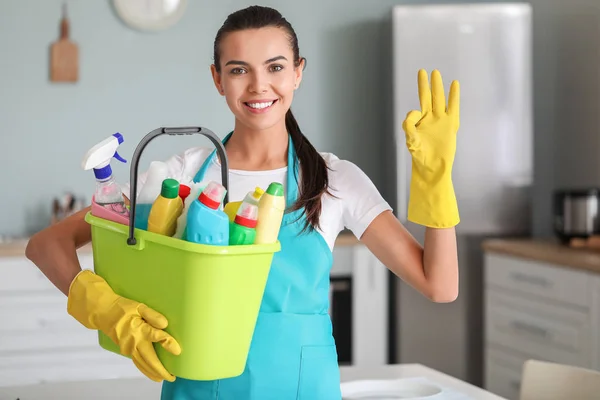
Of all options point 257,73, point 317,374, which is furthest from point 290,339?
point 257,73

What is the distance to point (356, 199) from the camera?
4.76 feet

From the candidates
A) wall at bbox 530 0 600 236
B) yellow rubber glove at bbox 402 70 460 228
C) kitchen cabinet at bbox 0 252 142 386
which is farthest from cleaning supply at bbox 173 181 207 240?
wall at bbox 530 0 600 236

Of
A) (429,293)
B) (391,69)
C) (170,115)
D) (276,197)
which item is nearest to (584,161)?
(391,69)

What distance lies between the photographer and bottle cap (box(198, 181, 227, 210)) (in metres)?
1.05

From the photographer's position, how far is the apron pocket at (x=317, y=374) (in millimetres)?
1368

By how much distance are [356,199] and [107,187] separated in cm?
43

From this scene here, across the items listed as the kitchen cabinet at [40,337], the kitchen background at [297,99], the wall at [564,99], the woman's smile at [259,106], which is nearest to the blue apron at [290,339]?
the woman's smile at [259,106]

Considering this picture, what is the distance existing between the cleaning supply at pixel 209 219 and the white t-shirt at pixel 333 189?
1.17 feet

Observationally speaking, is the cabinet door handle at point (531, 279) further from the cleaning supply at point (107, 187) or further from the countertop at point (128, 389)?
the cleaning supply at point (107, 187)

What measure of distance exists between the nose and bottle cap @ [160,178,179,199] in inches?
11.8

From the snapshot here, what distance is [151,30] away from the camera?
158 inches

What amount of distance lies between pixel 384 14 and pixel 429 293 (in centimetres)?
308

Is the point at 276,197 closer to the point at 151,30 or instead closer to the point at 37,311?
the point at 37,311

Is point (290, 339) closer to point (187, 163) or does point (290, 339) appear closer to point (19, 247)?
point (187, 163)
